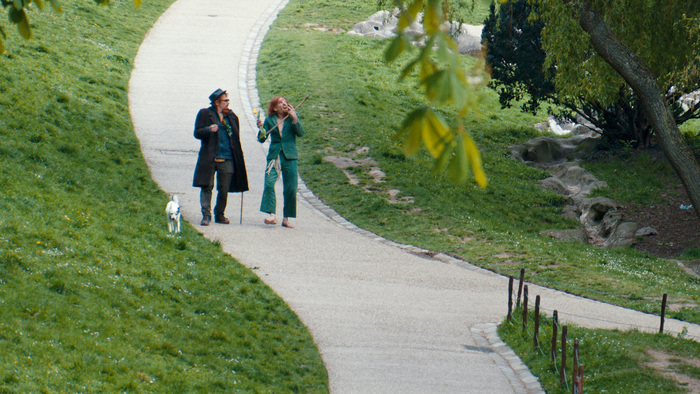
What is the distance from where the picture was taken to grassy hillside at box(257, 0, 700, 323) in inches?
479

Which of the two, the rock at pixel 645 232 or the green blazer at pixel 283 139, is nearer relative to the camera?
the green blazer at pixel 283 139

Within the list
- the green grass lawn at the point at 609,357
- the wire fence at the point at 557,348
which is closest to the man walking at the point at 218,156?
the wire fence at the point at 557,348

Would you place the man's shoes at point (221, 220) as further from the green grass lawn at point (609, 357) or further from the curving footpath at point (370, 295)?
the green grass lawn at point (609, 357)

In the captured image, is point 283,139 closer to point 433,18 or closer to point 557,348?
point 557,348

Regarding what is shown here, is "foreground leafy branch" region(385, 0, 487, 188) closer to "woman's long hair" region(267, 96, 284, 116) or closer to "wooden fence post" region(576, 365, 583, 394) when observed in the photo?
"wooden fence post" region(576, 365, 583, 394)

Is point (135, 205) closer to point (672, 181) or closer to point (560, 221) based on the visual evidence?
point (560, 221)

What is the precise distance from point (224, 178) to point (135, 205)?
1.41 metres

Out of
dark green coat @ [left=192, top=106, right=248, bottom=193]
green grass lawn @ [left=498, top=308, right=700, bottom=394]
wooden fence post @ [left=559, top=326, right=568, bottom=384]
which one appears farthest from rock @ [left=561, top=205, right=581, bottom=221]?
wooden fence post @ [left=559, top=326, right=568, bottom=384]

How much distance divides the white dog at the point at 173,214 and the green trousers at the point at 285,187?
205 cm

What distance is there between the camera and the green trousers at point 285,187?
41.1ft

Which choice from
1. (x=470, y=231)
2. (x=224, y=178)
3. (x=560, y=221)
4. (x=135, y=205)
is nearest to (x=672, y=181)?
(x=560, y=221)

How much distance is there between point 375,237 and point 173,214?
3865 mm

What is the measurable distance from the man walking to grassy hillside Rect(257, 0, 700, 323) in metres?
2.65

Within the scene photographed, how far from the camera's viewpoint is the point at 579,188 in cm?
2052
